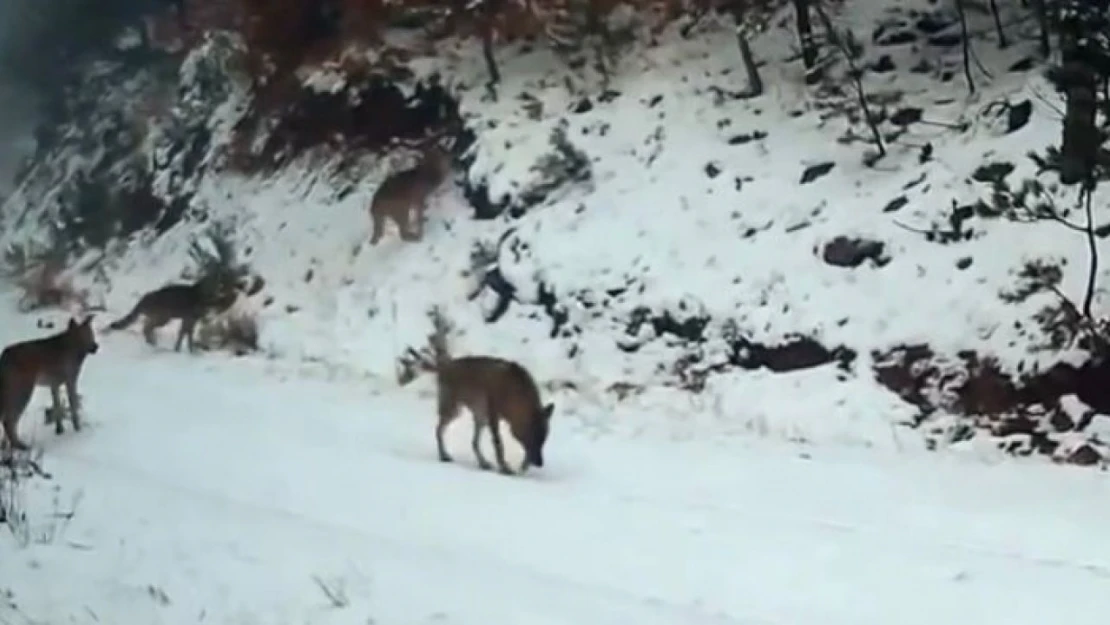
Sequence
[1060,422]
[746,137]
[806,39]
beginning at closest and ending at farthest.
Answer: [1060,422] < [746,137] < [806,39]

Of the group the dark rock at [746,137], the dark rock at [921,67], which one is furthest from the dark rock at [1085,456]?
the dark rock at [921,67]

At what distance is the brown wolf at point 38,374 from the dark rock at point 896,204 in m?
7.80

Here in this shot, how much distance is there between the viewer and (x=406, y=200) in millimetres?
20344

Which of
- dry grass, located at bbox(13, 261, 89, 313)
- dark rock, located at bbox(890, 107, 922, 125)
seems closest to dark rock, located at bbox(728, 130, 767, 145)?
dark rock, located at bbox(890, 107, 922, 125)

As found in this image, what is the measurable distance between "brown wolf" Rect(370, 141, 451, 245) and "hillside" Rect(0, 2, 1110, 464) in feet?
0.75

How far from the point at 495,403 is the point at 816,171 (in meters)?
6.96

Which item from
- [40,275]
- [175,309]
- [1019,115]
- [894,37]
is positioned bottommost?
[40,275]

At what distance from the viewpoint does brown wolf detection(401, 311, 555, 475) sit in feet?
35.6

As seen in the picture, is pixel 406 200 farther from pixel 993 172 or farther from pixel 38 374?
pixel 993 172

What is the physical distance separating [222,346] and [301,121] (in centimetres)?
698

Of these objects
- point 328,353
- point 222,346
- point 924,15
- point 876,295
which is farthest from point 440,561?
point 924,15

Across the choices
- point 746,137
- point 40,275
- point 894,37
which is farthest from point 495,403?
point 40,275

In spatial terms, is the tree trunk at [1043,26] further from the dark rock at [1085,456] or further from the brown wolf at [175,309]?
the brown wolf at [175,309]

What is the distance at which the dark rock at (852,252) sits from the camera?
1493 cm
